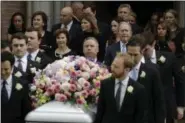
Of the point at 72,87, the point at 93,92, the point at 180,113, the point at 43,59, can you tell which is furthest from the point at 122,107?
the point at 43,59

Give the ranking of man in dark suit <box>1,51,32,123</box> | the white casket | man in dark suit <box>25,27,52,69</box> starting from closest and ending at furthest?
the white casket < man in dark suit <box>1,51,32,123</box> < man in dark suit <box>25,27,52,69</box>

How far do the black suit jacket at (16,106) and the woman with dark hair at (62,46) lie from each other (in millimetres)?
1744

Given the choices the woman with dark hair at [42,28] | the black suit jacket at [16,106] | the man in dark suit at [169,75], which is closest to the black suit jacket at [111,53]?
the man in dark suit at [169,75]

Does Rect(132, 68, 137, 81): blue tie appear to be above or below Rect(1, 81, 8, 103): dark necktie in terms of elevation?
above

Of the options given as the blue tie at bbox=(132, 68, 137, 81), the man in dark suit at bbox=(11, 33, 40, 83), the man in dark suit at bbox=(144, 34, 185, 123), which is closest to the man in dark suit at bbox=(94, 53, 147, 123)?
the blue tie at bbox=(132, 68, 137, 81)

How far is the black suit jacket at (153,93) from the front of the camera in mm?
6621

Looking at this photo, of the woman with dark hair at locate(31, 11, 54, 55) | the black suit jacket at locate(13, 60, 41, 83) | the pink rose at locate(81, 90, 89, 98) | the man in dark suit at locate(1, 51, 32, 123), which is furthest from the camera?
the woman with dark hair at locate(31, 11, 54, 55)

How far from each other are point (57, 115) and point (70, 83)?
51 centimetres

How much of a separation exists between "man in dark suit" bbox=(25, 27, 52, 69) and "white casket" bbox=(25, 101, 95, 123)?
1720mm

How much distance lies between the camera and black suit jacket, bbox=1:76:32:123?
251 inches

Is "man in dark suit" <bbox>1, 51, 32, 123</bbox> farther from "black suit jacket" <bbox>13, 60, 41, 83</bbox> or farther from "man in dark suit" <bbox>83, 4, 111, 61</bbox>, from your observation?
"man in dark suit" <bbox>83, 4, 111, 61</bbox>

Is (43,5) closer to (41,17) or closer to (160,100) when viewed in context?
(41,17)

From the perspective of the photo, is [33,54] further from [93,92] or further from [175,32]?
[175,32]

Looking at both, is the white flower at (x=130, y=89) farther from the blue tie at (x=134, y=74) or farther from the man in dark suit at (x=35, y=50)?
the man in dark suit at (x=35, y=50)
